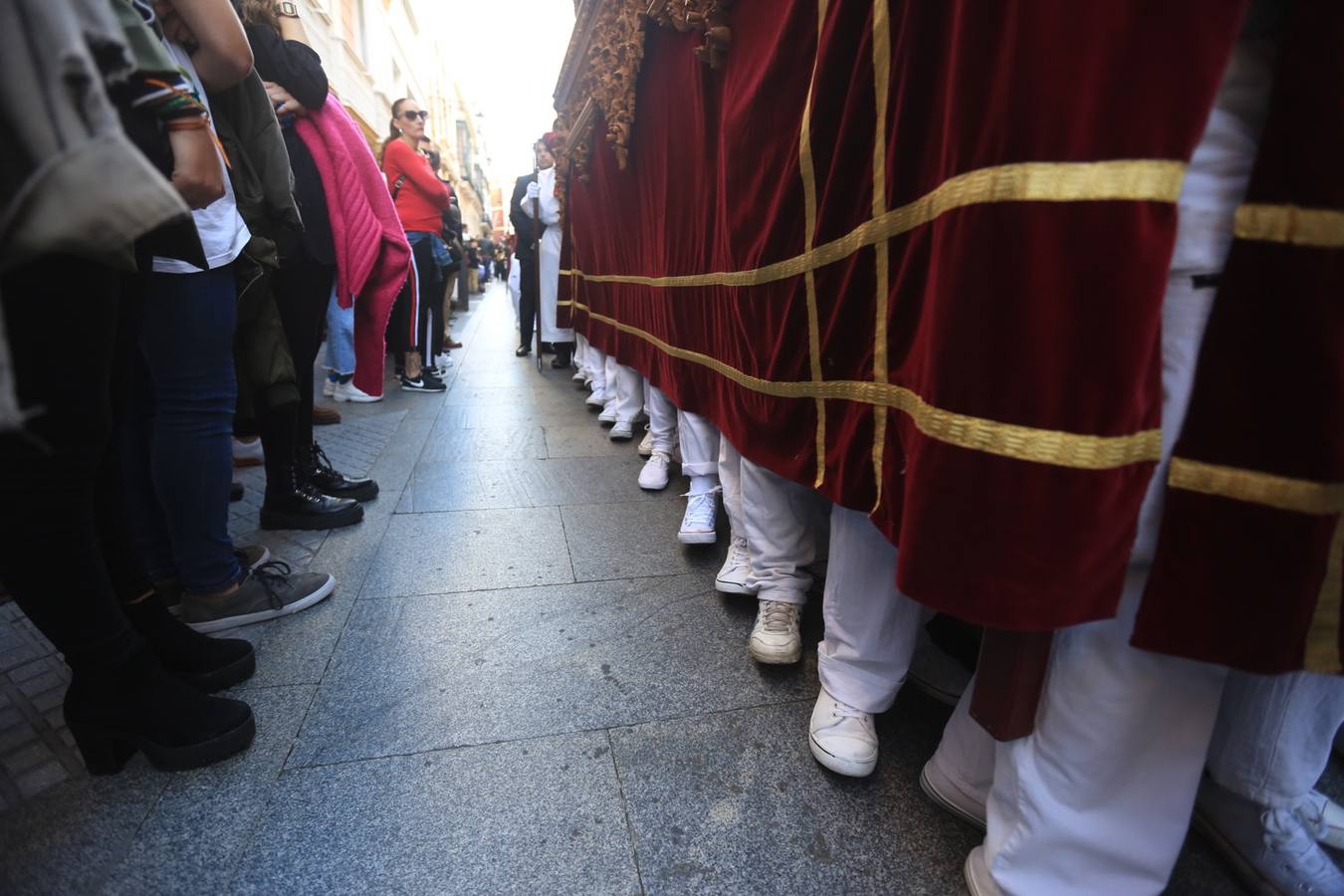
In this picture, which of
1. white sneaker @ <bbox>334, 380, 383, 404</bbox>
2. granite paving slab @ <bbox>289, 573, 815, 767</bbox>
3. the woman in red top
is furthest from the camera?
white sneaker @ <bbox>334, 380, 383, 404</bbox>

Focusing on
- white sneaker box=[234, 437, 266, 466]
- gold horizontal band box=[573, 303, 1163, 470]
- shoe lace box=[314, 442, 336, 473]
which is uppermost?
gold horizontal band box=[573, 303, 1163, 470]

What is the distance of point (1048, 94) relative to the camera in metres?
0.67

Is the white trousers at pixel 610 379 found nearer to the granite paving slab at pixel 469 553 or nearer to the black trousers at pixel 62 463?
the granite paving slab at pixel 469 553

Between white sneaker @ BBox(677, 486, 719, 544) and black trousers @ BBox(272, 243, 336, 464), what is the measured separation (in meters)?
1.37

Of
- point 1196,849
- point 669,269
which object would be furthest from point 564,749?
point 669,269

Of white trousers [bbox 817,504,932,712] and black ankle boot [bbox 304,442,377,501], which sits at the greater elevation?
white trousers [bbox 817,504,932,712]

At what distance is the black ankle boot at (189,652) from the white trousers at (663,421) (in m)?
1.83

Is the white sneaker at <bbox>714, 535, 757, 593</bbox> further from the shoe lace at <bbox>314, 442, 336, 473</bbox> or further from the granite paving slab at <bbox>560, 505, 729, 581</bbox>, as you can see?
the shoe lace at <bbox>314, 442, 336, 473</bbox>

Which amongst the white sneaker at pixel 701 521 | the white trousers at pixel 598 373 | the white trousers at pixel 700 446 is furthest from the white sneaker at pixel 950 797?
the white trousers at pixel 598 373

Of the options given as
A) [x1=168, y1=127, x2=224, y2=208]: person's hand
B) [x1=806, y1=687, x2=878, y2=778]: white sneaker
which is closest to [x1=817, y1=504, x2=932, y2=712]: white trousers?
[x1=806, y1=687, x2=878, y2=778]: white sneaker

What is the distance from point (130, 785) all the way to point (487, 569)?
3.21 ft

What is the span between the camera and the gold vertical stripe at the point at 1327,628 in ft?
2.22

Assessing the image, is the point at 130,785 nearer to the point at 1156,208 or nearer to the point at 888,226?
the point at 888,226

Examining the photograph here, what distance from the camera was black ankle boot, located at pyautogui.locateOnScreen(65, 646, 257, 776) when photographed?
1148 millimetres
